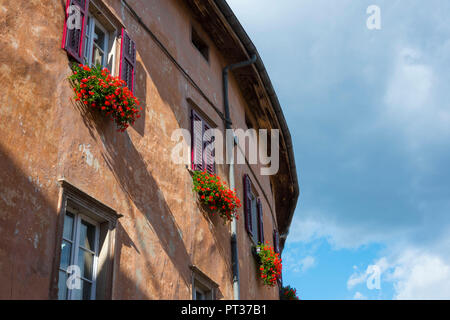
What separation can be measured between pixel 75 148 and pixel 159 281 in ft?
7.46

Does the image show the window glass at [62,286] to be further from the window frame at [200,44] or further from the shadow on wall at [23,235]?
the window frame at [200,44]

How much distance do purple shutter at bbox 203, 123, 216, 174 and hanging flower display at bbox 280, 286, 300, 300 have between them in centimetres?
565

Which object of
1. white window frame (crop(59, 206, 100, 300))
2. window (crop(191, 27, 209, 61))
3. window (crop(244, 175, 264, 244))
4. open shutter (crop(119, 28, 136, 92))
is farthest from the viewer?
window (crop(244, 175, 264, 244))

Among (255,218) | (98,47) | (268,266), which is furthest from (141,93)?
(255,218)

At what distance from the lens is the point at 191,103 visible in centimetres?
1119

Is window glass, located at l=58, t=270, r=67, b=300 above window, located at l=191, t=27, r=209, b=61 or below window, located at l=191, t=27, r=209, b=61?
below

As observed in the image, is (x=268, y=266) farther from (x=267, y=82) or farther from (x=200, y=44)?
(x=200, y=44)

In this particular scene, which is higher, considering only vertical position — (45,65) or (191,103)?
(191,103)

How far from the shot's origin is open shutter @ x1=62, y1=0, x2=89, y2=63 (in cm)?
772

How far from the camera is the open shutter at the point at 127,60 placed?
8.88 m

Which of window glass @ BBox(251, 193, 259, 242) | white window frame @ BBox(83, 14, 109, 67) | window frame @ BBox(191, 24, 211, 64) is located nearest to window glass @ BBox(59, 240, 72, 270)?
white window frame @ BBox(83, 14, 109, 67)

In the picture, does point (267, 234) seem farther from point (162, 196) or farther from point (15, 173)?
point (15, 173)

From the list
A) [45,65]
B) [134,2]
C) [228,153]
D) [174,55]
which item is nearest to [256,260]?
[228,153]

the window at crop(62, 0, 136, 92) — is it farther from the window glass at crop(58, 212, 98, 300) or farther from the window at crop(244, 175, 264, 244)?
the window at crop(244, 175, 264, 244)
